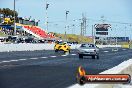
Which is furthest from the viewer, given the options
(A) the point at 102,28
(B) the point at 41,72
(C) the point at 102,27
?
(A) the point at 102,28

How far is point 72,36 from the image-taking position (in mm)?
193000

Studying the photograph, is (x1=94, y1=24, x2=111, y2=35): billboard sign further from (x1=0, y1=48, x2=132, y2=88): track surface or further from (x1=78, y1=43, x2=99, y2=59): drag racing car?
(x1=0, y1=48, x2=132, y2=88): track surface

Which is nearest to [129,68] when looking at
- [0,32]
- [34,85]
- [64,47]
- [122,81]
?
[34,85]

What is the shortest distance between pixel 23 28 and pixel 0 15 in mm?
10602

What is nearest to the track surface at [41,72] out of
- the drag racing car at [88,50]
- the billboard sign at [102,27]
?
the drag racing car at [88,50]

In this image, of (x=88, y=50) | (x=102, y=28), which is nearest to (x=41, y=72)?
(x=88, y=50)

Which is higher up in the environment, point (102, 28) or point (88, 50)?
point (102, 28)

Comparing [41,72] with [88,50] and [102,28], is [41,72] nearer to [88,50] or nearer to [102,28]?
[88,50]

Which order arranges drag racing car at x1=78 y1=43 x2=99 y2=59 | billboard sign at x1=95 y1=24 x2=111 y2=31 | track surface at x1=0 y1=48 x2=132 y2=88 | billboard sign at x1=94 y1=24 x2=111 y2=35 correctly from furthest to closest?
billboard sign at x1=94 y1=24 x2=111 y2=35 → billboard sign at x1=95 y1=24 x2=111 y2=31 → drag racing car at x1=78 y1=43 x2=99 y2=59 → track surface at x1=0 y1=48 x2=132 y2=88

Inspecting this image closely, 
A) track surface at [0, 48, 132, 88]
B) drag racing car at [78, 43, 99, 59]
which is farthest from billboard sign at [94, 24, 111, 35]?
track surface at [0, 48, 132, 88]

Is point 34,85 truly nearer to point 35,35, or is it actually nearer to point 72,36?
point 35,35

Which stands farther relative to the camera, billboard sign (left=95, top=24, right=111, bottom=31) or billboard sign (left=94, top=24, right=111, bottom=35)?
billboard sign (left=94, top=24, right=111, bottom=35)

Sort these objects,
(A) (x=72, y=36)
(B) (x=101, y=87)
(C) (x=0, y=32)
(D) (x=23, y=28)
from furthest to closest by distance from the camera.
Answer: (A) (x=72, y=36)
(D) (x=23, y=28)
(C) (x=0, y=32)
(B) (x=101, y=87)

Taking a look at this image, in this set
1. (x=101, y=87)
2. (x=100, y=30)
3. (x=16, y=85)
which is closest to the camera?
(x=101, y=87)
